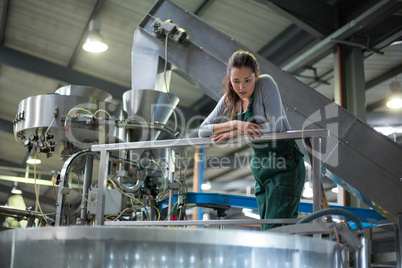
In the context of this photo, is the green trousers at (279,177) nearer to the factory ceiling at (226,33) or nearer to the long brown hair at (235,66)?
the long brown hair at (235,66)

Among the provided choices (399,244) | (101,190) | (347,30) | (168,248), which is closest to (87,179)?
(101,190)

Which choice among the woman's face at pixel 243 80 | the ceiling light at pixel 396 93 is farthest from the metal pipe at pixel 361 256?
the ceiling light at pixel 396 93

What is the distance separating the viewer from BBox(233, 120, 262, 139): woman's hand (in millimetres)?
1859

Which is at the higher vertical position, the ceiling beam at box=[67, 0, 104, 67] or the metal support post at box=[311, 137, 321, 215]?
the ceiling beam at box=[67, 0, 104, 67]

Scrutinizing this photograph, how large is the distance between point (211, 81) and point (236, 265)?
2148 millimetres

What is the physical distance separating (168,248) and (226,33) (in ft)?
17.0

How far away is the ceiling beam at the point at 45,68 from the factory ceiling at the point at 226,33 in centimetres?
2

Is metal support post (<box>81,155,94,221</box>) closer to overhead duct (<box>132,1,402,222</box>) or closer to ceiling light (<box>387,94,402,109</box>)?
overhead duct (<box>132,1,402,222</box>)

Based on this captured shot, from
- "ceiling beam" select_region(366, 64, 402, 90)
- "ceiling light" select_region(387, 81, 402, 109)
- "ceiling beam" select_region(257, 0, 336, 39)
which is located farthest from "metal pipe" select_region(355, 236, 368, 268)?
"ceiling beam" select_region(366, 64, 402, 90)

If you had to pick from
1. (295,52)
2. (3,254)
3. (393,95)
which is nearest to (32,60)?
(295,52)

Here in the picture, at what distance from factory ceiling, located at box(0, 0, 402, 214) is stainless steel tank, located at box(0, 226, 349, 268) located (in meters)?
3.00

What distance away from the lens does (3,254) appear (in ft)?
4.40

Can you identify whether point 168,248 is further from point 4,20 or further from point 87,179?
point 4,20

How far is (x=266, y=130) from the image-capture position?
73.9 inches
